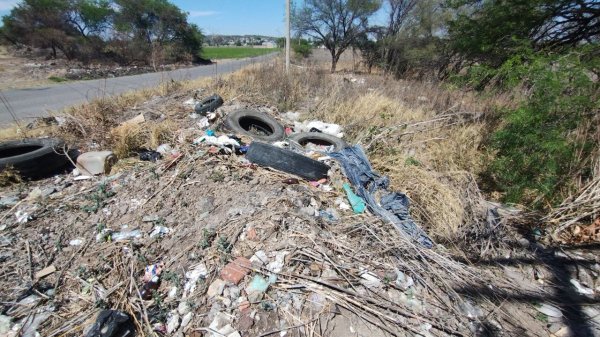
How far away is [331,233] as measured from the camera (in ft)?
8.49

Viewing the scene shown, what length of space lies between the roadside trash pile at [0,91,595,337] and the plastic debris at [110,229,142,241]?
2 centimetres

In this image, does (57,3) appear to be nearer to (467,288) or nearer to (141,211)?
(141,211)

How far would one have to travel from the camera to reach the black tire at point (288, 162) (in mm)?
3477

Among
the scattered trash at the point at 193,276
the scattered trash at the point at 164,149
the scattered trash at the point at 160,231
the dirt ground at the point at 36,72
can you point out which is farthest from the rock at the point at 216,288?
the dirt ground at the point at 36,72

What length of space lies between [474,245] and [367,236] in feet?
4.05

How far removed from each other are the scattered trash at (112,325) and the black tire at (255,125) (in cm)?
314

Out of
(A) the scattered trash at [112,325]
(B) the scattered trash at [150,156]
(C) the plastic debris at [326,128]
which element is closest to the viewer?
(A) the scattered trash at [112,325]

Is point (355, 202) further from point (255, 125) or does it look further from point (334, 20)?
point (334, 20)

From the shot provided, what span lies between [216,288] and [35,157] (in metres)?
3.13

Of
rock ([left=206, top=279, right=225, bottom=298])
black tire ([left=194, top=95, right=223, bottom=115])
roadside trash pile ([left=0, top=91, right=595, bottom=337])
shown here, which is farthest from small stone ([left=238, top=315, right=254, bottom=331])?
black tire ([left=194, top=95, right=223, bottom=115])

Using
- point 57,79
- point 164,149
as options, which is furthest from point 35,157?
point 57,79

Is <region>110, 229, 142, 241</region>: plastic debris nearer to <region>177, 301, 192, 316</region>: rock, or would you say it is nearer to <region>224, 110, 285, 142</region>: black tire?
<region>177, 301, 192, 316</region>: rock

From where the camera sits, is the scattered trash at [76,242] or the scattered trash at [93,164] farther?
the scattered trash at [93,164]

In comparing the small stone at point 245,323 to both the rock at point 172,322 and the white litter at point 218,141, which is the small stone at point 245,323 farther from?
the white litter at point 218,141
